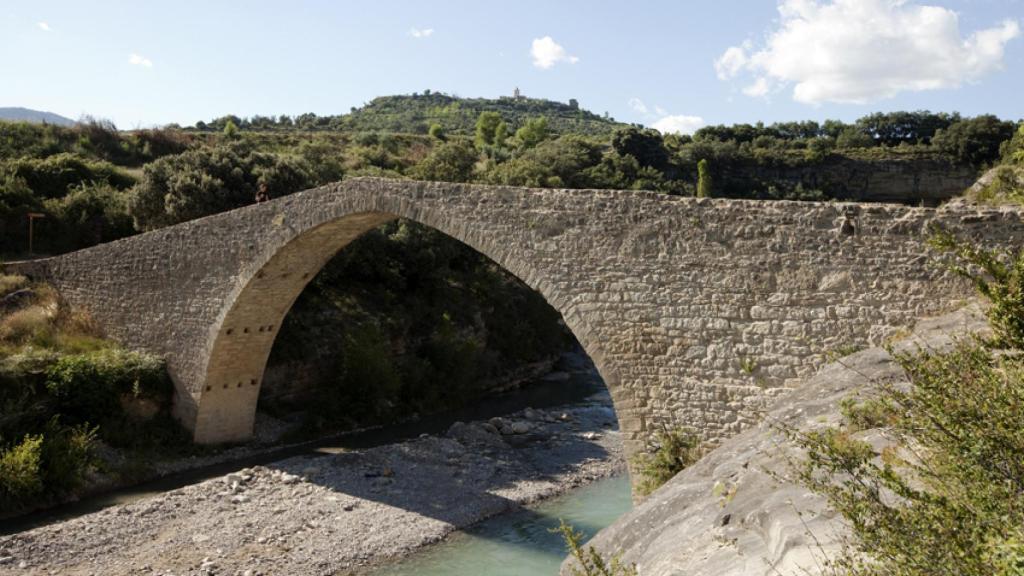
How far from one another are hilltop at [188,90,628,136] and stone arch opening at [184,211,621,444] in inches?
1437

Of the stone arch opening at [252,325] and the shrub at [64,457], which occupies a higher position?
the stone arch opening at [252,325]

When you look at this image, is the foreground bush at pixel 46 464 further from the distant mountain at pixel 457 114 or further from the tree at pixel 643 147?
the distant mountain at pixel 457 114

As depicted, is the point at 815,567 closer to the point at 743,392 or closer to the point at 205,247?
the point at 743,392

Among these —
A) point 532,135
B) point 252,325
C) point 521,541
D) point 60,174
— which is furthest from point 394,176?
point 532,135

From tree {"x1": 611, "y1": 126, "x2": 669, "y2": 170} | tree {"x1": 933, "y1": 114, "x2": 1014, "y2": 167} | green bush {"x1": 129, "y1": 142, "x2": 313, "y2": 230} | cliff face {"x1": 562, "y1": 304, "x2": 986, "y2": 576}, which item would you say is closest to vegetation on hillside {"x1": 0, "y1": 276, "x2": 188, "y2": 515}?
green bush {"x1": 129, "y1": 142, "x2": 313, "y2": 230}

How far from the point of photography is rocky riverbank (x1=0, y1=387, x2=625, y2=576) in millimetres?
10289

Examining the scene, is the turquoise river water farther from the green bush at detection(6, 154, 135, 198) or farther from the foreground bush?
the green bush at detection(6, 154, 135, 198)

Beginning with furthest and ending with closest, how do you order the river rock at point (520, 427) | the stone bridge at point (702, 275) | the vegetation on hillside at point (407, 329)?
1. the vegetation on hillside at point (407, 329)
2. the river rock at point (520, 427)
3. the stone bridge at point (702, 275)

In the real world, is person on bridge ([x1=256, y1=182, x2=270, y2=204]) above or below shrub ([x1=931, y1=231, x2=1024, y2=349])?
above

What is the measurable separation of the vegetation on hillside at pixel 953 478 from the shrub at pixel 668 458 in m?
4.04

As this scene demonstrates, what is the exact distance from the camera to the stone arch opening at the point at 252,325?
12.2 meters

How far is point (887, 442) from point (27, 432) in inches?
505

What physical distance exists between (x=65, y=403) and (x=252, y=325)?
3370 mm

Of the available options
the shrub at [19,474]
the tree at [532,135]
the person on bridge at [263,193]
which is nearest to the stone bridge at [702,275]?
the shrub at [19,474]
